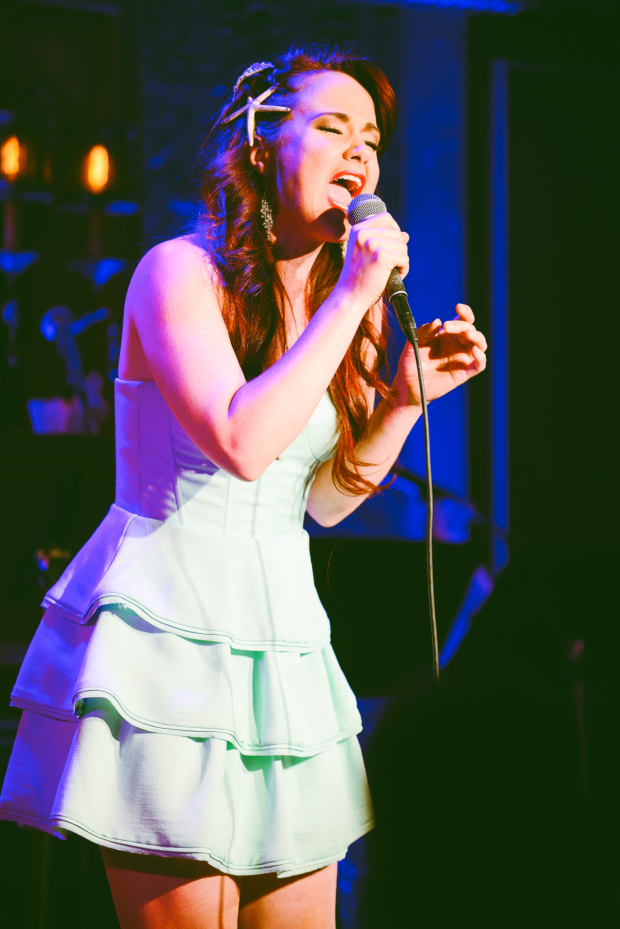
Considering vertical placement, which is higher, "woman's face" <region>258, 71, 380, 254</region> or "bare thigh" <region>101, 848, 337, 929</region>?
"woman's face" <region>258, 71, 380, 254</region>

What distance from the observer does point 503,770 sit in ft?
1.86

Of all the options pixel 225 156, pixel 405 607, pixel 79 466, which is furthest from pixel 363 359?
pixel 79 466

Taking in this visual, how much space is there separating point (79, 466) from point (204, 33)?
60.5 inches

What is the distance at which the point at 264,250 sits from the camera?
1.06 metres

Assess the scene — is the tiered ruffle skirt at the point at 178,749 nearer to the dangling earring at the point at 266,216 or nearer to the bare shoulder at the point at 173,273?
the bare shoulder at the point at 173,273

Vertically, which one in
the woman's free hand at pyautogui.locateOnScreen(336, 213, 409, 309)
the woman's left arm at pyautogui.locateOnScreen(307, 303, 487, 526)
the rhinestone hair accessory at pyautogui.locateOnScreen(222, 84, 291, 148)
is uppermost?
the rhinestone hair accessory at pyautogui.locateOnScreen(222, 84, 291, 148)

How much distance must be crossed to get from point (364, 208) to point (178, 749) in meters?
0.62

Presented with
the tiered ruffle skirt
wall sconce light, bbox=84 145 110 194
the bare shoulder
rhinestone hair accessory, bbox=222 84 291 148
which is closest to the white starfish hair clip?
rhinestone hair accessory, bbox=222 84 291 148

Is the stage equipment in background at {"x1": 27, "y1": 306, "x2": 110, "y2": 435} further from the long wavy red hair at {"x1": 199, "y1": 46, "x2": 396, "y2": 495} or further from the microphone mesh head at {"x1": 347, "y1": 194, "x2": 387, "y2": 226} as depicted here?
the microphone mesh head at {"x1": 347, "y1": 194, "x2": 387, "y2": 226}

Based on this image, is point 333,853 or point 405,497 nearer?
point 333,853

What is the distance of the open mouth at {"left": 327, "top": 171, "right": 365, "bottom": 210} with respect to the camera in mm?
Answer: 1002

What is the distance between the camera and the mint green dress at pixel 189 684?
85cm

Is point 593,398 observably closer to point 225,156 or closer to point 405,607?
point 405,607

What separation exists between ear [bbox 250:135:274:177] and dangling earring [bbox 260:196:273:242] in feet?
0.12
